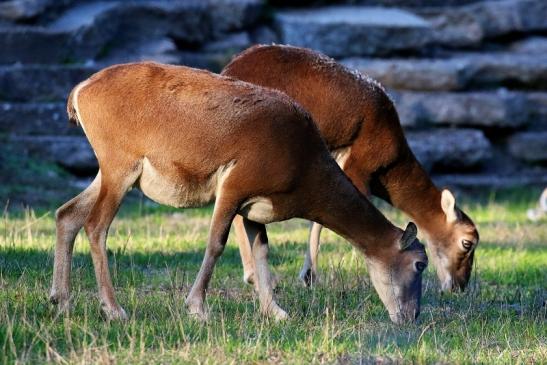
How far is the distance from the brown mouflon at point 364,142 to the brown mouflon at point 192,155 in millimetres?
1623

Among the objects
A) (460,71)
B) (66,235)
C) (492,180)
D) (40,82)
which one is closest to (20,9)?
(40,82)

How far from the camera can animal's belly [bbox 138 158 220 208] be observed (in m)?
7.69

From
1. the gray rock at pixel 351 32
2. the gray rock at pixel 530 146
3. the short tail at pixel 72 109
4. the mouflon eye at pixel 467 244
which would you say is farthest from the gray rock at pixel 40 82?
the short tail at pixel 72 109

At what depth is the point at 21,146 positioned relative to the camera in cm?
1473

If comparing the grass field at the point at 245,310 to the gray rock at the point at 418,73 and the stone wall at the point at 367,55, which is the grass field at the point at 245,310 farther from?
the gray rock at the point at 418,73

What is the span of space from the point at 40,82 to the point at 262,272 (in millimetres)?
7731

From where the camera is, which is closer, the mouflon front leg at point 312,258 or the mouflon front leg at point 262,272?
the mouflon front leg at point 262,272

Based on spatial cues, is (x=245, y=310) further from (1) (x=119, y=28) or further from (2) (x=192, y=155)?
(1) (x=119, y=28)

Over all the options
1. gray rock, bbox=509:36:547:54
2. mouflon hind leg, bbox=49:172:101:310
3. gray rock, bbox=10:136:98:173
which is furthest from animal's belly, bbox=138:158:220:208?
gray rock, bbox=509:36:547:54

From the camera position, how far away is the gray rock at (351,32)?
1731 centimetres

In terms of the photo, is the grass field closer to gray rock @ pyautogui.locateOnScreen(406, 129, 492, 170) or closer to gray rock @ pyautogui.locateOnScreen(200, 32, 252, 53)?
gray rock @ pyautogui.locateOnScreen(406, 129, 492, 170)

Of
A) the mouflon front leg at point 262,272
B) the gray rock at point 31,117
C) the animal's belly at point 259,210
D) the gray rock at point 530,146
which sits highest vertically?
the animal's belly at point 259,210

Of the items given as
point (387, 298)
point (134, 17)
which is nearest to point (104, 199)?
point (387, 298)

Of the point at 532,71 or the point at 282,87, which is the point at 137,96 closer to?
the point at 282,87
